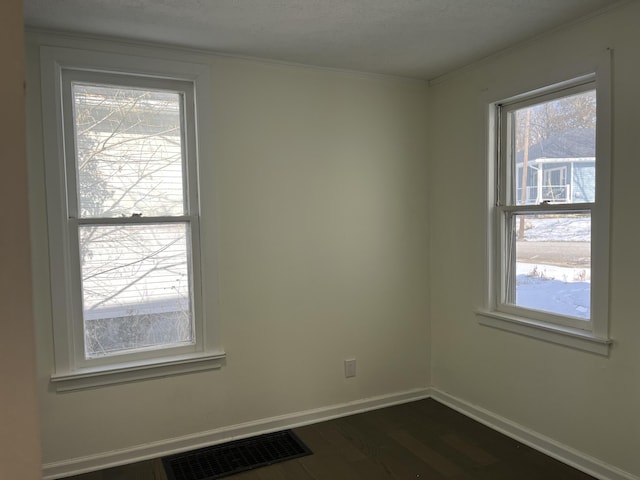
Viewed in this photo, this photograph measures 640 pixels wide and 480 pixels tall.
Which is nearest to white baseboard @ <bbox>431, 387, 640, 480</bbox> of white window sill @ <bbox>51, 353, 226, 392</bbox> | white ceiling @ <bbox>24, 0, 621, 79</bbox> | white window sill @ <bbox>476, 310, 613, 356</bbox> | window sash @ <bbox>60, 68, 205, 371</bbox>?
white window sill @ <bbox>476, 310, 613, 356</bbox>

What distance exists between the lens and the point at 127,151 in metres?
2.71

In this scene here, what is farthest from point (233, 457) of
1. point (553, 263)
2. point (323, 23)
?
point (323, 23)

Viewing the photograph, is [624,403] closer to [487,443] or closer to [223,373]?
[487,443]

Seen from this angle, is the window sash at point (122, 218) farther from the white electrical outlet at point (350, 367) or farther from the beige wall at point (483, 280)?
the beige wall at point (483, 280)

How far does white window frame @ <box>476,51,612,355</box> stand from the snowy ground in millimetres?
58

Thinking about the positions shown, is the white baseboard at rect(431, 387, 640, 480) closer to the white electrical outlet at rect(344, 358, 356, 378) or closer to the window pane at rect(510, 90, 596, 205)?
the white electrical outlet at rect(344, 358, 356, 378)

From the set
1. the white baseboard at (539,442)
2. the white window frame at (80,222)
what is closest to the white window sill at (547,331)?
the white baseboard at (539,442)

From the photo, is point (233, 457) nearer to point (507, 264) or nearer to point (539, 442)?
point (539, 442)

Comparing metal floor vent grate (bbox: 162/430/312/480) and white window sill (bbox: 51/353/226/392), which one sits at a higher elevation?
white window sill (bbox: 51/353/226/392)

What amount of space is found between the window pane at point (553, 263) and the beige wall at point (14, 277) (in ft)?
8.48

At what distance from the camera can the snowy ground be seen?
2.57m

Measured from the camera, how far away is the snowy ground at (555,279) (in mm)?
2568

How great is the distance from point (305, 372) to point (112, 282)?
134 centimetres

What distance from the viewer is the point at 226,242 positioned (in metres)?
2.92
